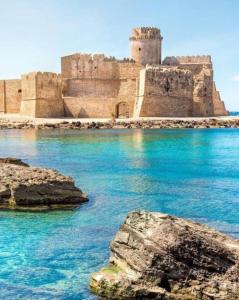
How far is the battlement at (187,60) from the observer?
53.4m

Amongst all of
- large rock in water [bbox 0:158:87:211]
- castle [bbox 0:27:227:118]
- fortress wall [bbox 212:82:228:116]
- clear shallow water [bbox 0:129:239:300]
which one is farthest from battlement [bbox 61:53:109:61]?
large rock in water [bbox 0:158:87:211]

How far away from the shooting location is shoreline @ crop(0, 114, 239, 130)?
46.2 metres

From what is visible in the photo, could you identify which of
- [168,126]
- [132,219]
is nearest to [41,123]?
[168,126]

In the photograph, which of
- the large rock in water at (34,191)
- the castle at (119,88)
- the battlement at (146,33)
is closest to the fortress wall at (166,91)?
the castle at (119,88)

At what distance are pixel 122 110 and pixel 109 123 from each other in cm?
487

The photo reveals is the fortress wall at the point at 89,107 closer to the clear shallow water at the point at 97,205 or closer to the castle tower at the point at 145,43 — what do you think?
the castle tower at the point at 145,43

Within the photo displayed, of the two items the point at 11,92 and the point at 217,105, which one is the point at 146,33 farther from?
the point at 11,92

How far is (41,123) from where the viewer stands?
48.0 m

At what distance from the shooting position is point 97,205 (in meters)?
13.0

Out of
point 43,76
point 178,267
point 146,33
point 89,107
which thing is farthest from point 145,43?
point 178,267

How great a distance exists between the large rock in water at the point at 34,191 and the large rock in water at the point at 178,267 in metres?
5.49

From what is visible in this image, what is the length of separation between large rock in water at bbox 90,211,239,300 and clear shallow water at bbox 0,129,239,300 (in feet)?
2.29

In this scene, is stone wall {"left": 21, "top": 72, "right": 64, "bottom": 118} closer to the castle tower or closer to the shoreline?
the shoreline

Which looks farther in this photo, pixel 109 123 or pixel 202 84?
pixel 202 84
